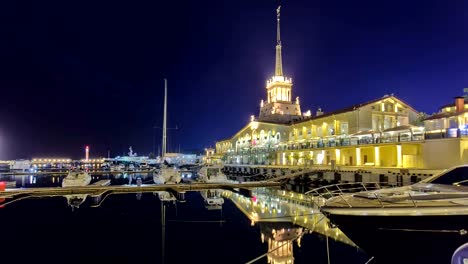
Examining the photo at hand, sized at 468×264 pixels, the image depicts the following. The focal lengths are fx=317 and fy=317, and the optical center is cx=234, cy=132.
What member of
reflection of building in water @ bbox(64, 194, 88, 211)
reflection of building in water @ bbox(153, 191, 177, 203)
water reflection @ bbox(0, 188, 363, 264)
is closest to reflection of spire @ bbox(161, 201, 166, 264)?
water reflection @ bbox(0, 188, 363, 264)

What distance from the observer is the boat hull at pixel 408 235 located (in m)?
7.41

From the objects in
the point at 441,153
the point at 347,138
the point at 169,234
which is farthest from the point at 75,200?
the point at 441,153

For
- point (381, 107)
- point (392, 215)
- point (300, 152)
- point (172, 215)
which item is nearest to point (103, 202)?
point (172, 215)

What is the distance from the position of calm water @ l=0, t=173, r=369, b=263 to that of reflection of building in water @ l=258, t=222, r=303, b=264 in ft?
0.17

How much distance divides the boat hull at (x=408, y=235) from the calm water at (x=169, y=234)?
2.15 m

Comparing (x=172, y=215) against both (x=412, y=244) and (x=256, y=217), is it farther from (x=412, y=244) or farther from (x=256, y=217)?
(x=412, y=244)

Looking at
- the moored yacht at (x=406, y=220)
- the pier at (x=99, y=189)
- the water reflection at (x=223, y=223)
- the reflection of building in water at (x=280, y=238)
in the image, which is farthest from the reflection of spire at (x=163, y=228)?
the moored yacht at (x=406, y=220)

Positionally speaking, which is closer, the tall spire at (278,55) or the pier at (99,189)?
the pier at (99,189)

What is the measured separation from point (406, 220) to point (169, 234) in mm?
14978

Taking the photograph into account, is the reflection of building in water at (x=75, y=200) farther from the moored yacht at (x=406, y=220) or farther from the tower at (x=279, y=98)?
the tower at (x=279, y=98)

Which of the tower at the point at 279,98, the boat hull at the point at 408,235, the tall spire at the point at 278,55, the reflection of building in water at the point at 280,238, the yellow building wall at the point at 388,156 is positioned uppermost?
the tall spire at the point at 278,55

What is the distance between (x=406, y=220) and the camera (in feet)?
25.1

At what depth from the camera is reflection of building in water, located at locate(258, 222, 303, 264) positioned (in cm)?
1419

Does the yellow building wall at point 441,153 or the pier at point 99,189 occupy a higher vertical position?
the yellow building wall at point 441,153
